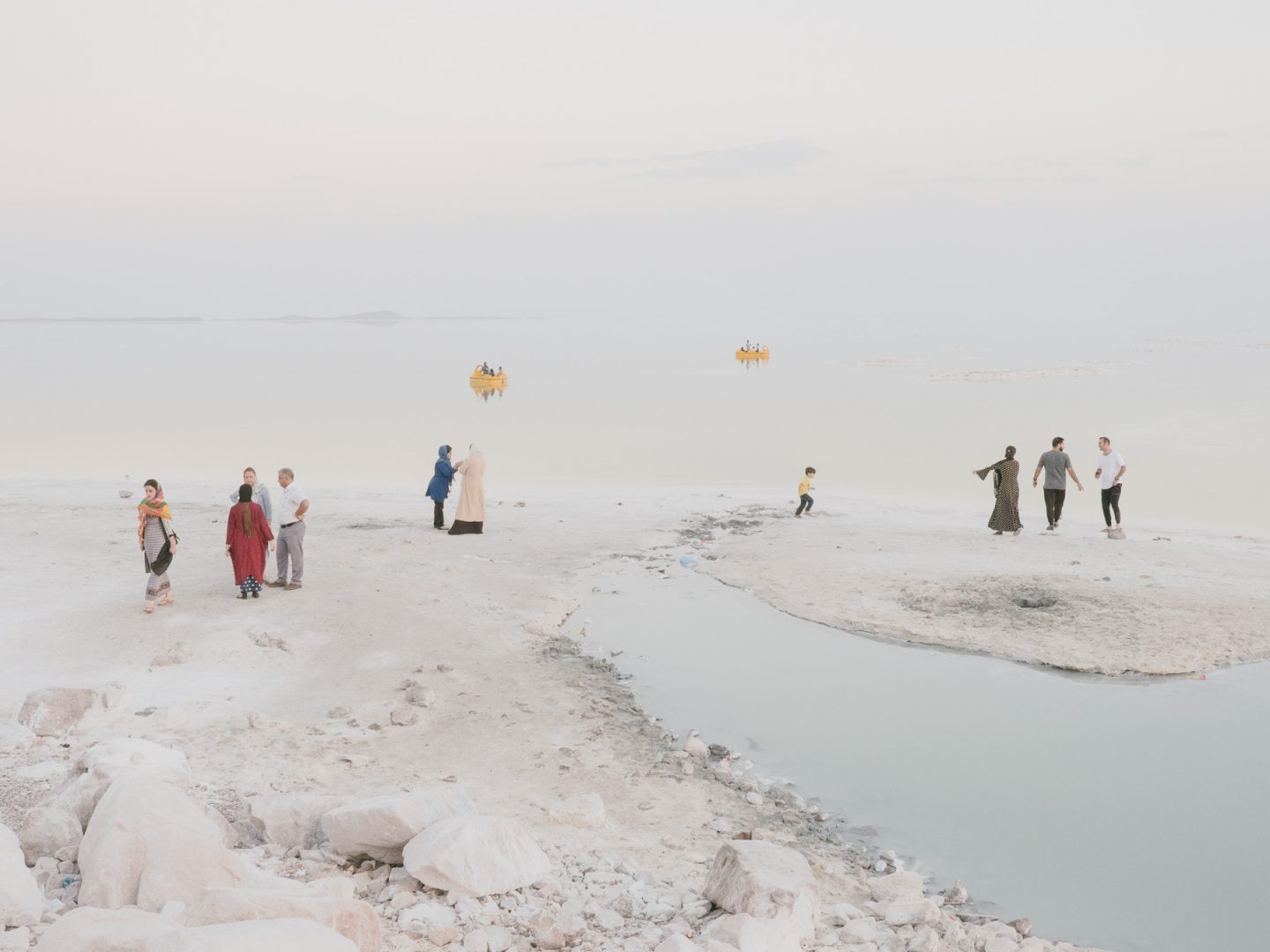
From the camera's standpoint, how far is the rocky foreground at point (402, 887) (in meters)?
5.00

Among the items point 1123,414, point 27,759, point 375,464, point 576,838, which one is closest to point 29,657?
point 27,759

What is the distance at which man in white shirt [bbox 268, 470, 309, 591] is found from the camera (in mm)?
12586

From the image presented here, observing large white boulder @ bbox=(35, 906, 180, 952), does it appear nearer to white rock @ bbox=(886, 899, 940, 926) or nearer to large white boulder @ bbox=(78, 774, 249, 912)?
large white boulder @ bbox=(78, 774, 249, 912)

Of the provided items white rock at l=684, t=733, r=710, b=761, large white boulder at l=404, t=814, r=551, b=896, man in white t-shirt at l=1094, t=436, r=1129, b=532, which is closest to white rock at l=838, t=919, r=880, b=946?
large white boulder at l=404, t=814, r=551, b=896

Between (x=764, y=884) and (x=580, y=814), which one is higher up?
(x=764, y=884)

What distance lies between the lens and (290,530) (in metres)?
12.8

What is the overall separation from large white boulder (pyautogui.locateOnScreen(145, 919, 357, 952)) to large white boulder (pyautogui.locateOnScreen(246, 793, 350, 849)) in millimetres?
1979

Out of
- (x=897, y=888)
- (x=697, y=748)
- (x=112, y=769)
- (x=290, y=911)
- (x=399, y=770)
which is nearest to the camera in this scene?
(x=290, y=911)

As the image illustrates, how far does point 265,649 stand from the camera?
35.1 feet

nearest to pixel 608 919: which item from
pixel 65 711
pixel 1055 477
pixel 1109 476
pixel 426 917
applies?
pixel 426 917

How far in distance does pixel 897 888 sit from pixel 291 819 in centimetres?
397

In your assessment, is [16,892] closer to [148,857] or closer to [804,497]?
[148,857]

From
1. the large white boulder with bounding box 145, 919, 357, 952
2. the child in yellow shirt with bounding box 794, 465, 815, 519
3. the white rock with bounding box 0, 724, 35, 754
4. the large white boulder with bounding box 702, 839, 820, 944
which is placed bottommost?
the large white boulder with bounding box 702, 839, 820, 944

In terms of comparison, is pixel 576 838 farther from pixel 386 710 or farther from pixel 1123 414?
pixel 1123 414
